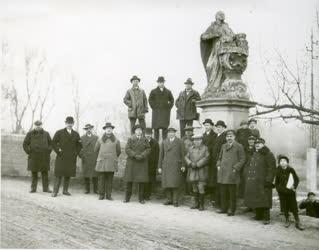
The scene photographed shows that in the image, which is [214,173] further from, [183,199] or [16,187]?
[16,187]

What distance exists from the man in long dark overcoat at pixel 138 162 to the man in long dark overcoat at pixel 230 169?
1.64m

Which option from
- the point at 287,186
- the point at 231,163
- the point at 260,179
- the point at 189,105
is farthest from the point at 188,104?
the point at 287,186

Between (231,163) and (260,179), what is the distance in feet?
2.15

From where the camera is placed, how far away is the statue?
9766 millimetres

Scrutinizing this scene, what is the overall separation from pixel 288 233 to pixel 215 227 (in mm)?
1100

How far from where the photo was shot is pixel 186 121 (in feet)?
34.5

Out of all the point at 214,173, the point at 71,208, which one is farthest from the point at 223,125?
the point at 71,208

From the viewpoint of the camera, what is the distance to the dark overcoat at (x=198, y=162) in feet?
29.1

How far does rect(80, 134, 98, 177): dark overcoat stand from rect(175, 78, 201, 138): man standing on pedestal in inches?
83.1

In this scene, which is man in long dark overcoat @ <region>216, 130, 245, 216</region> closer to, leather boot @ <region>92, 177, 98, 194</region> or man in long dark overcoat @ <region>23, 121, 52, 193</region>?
leather boot @ <region>92, 177, 98, 194</region>

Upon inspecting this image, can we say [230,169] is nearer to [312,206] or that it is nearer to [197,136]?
[197,136]

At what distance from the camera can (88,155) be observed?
10.9 m

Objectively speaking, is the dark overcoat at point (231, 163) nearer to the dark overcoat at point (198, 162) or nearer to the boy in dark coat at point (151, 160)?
the dark overcoat at point (198, 162)

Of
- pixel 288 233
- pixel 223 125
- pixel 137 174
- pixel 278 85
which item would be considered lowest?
pixel 288 233
